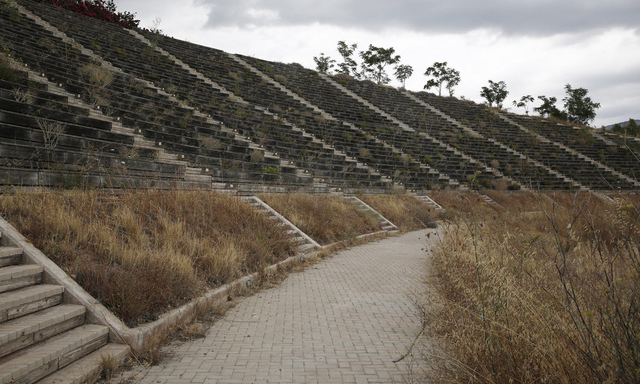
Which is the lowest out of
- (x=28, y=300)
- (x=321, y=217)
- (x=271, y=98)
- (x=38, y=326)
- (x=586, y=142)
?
(x=321, y=217)

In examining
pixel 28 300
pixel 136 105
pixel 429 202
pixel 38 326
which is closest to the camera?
pixel 38 326

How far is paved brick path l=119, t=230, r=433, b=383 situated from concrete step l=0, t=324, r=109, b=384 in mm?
687

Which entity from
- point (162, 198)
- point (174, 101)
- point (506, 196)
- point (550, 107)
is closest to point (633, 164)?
point (506, 196)

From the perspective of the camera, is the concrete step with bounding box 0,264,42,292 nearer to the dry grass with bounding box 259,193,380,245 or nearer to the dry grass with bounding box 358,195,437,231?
the dry grass with bounding box 259,193,380,245

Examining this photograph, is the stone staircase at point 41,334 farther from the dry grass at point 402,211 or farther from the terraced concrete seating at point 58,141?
the dry grass at point 402,211

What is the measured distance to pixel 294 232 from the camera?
1117cm

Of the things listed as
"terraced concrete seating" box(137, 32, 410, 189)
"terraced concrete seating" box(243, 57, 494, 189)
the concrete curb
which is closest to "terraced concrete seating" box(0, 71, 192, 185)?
the concrete curb

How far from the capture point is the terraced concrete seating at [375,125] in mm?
31453

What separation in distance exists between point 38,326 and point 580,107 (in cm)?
7300

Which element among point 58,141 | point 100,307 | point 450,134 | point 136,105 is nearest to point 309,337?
point 100,307

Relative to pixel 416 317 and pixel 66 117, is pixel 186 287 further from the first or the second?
pixel 66 117

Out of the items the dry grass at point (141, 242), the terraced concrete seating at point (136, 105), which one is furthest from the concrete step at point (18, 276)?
the terraced concrete seating at point (136, 105)

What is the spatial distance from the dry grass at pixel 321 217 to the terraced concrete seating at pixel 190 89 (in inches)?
205

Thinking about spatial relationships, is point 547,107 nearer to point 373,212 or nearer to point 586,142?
point 586,142
